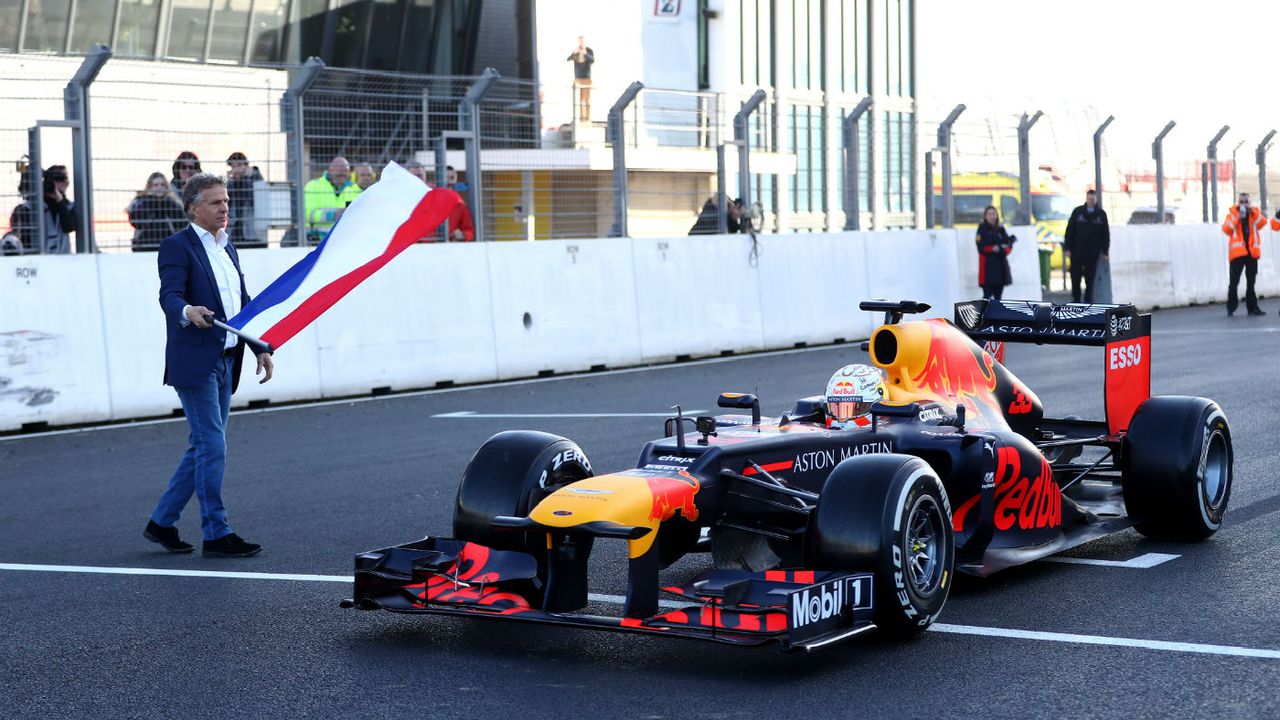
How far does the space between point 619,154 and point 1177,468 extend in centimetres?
1087

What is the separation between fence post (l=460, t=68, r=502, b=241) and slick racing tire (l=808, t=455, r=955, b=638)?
33.9 feet

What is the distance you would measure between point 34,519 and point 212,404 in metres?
1.81

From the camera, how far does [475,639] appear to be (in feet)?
19.5

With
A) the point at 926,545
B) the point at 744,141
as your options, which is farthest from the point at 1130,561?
the point at 744,141

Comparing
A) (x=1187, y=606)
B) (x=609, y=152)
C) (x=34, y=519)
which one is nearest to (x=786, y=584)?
(x=1187, y=606)

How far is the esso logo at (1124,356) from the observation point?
25.9ft

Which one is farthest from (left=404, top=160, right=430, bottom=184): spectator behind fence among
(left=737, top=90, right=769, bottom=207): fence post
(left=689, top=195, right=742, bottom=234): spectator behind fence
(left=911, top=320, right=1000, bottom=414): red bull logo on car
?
(left=911, top=320, right=1000, bottom=414): red bull logo on car

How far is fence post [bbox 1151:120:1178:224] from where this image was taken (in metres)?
25.8

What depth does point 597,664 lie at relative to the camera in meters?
5.56

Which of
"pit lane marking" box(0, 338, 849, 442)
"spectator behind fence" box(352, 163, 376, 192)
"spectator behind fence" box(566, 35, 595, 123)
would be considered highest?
"spectator behind fence" box(566, 35, 595, 123)

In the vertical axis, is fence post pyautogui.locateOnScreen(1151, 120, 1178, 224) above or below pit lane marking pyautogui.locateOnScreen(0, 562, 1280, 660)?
above

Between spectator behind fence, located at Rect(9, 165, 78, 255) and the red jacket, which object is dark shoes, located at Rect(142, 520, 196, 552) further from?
the red jacket

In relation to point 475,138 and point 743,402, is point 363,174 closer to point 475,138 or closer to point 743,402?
point 475,138

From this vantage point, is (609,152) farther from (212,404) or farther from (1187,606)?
(1187,606)
